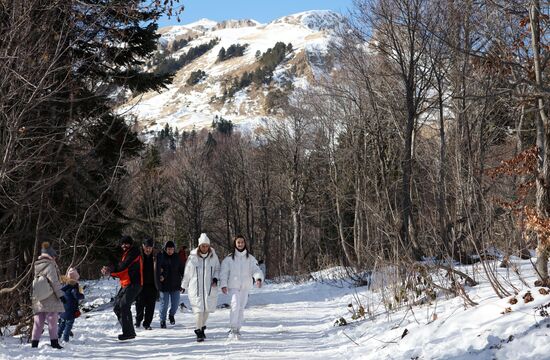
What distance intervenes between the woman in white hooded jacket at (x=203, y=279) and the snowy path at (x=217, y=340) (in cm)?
58

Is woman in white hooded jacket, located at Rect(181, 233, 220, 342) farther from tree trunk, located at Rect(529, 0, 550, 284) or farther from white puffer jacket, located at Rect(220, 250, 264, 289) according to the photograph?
tree trunk, located at Rect(529, 0, 550, 284)

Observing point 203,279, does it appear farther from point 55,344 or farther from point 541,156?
point 541,156

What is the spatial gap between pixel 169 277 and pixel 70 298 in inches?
114

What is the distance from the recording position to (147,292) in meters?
11.7

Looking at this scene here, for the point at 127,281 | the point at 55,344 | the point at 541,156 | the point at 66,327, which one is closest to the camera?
the point at 541,156

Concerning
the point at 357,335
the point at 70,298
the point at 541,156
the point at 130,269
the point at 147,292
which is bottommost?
the point at 357,335

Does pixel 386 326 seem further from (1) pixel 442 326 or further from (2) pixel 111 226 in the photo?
(2) pixel 111 226

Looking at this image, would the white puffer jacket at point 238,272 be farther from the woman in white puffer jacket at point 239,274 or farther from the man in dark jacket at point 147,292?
the man in dark jacket at point 147,292

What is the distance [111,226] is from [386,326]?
10.1m

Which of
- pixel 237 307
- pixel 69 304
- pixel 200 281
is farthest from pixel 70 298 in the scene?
pixel 237 307

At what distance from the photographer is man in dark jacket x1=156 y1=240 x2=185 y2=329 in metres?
12.2

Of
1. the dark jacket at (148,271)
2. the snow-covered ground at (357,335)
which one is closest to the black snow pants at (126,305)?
the snow-covered ground at (357,335)

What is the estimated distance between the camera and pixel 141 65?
16.2 metres

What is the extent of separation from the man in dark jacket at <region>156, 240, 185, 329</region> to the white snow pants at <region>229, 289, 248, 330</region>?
2.51 meters
